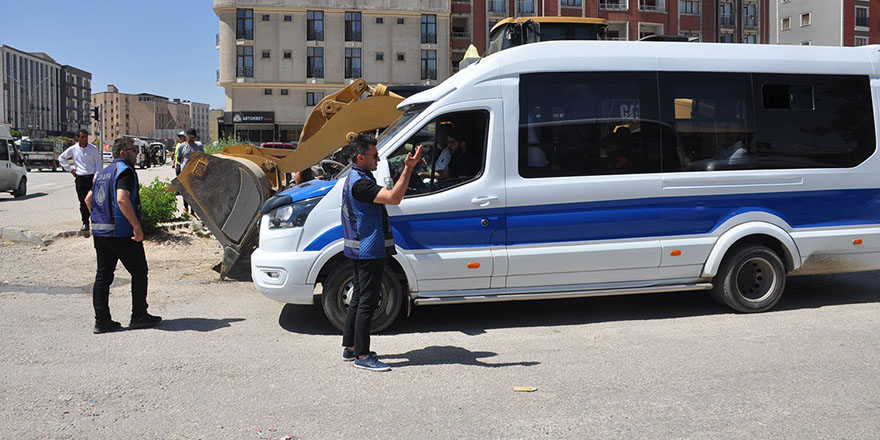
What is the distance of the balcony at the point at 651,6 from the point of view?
195 ft

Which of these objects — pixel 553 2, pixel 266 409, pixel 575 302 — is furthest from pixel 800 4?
pixel 266 409

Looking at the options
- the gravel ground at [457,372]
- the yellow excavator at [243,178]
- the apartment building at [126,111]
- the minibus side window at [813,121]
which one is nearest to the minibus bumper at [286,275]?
the gravel ground at [457,372]

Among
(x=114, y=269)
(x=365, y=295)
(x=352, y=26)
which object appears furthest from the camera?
(x=352, y=26)

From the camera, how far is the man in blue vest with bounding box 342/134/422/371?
214 inches

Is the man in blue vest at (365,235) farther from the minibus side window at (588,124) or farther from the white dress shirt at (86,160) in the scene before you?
the white dress shirt at (86,160)

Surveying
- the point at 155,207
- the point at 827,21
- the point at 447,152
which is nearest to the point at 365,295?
the point at 447,152

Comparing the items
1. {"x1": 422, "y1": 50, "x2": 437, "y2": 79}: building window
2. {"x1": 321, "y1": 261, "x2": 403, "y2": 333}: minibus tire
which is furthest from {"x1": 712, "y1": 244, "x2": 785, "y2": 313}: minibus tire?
{"x1": 422, "y1": 50, "x2": 437, "y2": 79}: building window

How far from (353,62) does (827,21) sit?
43.5 metres

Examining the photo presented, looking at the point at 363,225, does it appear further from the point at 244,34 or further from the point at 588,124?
the point at 244,34

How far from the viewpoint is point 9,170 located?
834 inches

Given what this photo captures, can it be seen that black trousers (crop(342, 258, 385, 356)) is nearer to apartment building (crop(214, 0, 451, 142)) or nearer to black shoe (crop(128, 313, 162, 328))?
black shoe (crop(128, 313, 162, 328))

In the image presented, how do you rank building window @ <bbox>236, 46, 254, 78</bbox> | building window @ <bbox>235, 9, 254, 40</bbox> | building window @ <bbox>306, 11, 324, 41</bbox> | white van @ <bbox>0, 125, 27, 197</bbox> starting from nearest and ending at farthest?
1. white van @ <bbox>0, 125, 27, 197</bbox>
2. building window @ <bbox>235, 9, 254, 40</bbox>
3. building window @ <bbox>236, 46, 254, 78</bbox>
4. building window @ <bbox>306, 11, 324, 41</bbox>

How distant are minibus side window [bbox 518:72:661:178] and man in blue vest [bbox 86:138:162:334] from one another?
3695 millimetres

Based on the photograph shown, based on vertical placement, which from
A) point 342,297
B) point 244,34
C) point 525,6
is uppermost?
point 525,6
